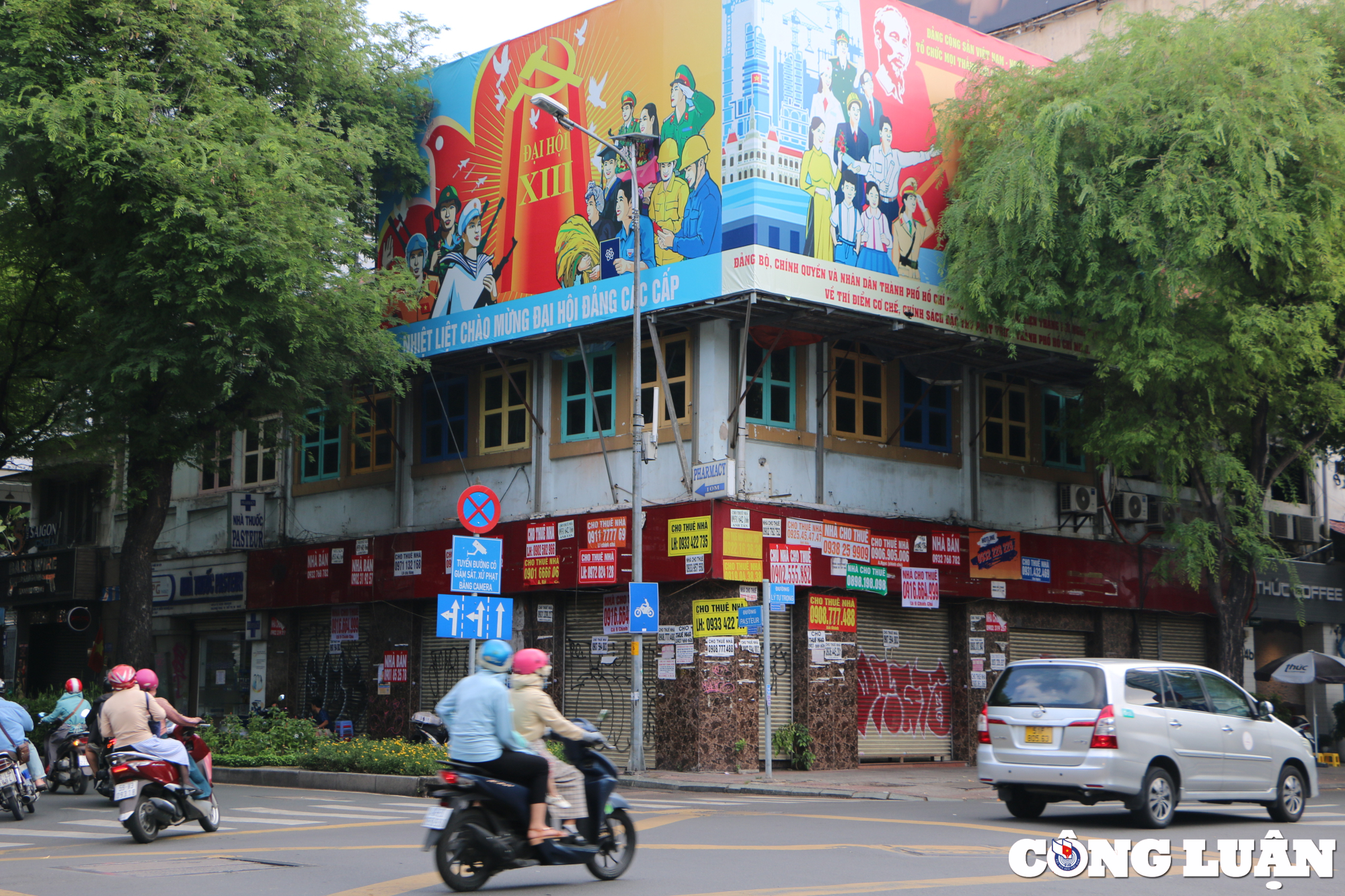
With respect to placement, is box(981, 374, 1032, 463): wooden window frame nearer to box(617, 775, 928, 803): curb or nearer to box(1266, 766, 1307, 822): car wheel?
box(617, 775, 928, 803): curb

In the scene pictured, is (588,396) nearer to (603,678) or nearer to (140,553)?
(603,678)

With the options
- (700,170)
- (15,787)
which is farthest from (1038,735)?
(700,170)

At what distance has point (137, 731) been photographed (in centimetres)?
1314

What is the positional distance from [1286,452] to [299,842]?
1896cm

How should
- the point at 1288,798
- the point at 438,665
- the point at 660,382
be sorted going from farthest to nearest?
the point at 438,665 < the point at 660,382 < the point at 1288,798

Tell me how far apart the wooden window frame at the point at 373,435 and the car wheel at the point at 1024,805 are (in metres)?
18.5

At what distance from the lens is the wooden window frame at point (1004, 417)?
28469 millimetres

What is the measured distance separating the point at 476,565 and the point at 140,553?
34.5ft

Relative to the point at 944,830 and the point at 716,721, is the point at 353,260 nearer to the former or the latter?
the point at 716,721

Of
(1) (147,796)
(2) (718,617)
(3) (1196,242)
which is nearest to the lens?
(1) (147,796)

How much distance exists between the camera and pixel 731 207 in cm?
2331

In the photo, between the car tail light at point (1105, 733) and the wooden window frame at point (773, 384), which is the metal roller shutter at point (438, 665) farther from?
the car tail light at point (1105, 733)

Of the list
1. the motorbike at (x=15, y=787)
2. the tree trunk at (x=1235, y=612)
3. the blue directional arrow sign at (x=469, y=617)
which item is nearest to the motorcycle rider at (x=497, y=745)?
the motorbike at (x=15, y=787)

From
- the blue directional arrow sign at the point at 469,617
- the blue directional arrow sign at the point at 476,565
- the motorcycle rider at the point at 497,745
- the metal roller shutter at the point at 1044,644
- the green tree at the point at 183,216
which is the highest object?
the green tree at the point at 183,216
